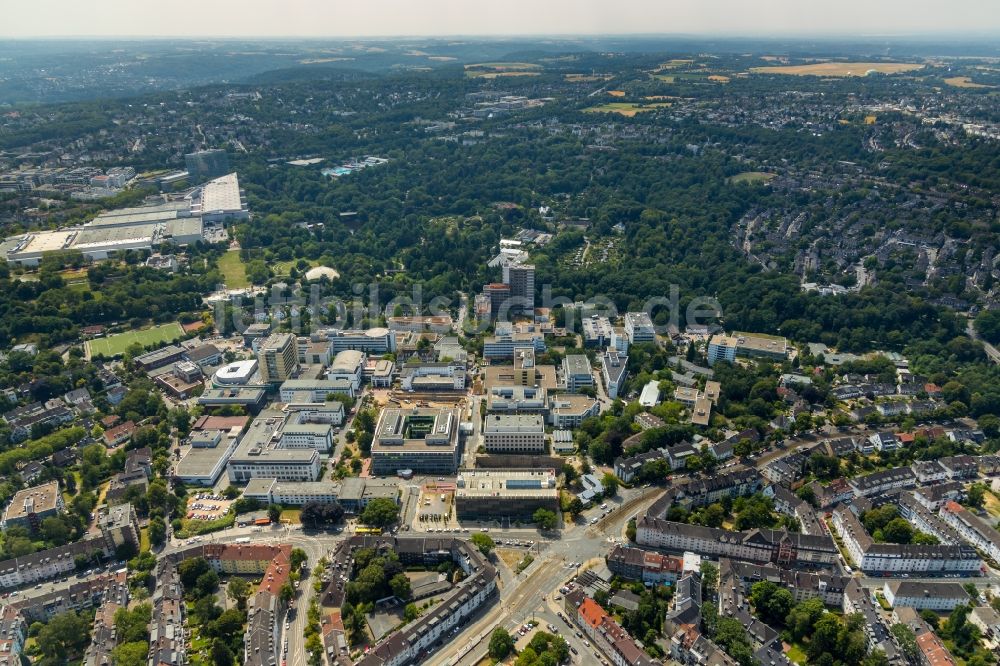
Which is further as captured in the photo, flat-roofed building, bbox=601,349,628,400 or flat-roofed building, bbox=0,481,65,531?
flat-roofed building, bbox=601,349,628,400

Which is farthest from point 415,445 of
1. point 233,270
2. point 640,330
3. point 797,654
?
point 233,270

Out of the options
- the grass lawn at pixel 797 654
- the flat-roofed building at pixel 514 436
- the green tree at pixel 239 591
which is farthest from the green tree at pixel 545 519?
the green tree at pixel 239 591

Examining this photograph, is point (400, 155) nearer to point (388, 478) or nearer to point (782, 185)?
point (782, 185)

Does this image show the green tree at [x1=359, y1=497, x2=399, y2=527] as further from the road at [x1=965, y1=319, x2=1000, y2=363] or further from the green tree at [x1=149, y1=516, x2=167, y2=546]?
the road at [x1=965, y1=319, x2=1000, y2=363]

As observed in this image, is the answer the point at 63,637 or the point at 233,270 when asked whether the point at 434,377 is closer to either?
the point at 63,637

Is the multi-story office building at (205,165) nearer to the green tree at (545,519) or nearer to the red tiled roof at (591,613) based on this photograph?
the green tree at (545,519)

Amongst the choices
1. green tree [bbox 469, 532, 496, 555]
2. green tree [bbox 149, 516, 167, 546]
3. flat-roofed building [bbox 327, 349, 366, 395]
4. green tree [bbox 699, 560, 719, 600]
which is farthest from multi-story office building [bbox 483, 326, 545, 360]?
green tree [bbox 149, 516, 167, 546]
